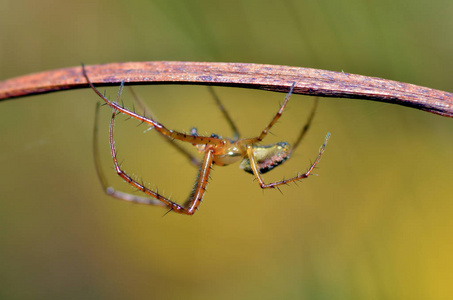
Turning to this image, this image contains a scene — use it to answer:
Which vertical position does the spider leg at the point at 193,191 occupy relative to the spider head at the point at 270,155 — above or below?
below

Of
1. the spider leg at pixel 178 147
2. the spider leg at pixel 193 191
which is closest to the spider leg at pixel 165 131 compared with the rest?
the spider leg at pixel 193 191

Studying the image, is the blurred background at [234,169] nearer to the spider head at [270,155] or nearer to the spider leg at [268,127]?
the spider head at [270,155]

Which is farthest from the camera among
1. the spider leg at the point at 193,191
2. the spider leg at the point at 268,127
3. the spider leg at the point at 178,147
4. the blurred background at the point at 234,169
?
the spider leg at the point at 178,147

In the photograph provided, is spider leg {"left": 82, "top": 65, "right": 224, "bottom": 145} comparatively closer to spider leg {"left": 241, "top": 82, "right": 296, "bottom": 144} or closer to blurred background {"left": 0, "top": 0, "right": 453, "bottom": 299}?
spider leg {"left": 241, "top": 82, "right": 296, "bottom": 144}

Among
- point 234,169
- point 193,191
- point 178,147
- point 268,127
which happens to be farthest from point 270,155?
point 234,169

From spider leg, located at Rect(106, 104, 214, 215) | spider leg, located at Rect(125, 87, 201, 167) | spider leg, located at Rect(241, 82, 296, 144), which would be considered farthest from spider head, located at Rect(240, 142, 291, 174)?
spider leg, located at Rect(125, 87, 201, 167)

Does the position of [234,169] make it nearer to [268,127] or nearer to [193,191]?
[193,191]

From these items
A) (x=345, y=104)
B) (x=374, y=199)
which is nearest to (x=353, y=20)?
(x=345, y=104)
